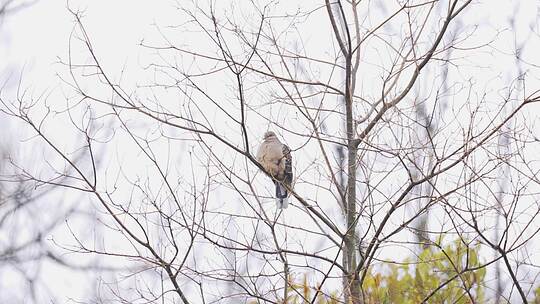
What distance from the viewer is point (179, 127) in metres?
4.09

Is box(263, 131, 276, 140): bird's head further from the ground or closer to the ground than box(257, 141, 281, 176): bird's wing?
closer to the ground

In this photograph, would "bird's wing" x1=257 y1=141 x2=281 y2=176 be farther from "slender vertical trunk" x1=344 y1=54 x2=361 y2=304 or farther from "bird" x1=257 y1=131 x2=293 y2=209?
"slender vertical trunk" x1=344 y1=54 x2=361 y2=304

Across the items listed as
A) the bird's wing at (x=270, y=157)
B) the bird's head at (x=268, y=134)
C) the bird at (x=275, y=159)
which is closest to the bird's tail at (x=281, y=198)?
the bird's head at (x=268, y=134)

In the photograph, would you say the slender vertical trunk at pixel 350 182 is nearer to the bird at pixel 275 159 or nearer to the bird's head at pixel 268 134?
the bird's head at pixel 268 134

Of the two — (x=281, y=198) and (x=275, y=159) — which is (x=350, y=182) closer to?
(x=281, y=198)

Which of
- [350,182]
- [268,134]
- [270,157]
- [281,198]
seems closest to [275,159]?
[270,157]

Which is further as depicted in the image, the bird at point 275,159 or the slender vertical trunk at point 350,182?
the bird at point 275,159

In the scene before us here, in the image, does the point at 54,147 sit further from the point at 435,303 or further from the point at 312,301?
the point at 435,303

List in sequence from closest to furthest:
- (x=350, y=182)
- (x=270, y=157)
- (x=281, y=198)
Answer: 1. (x=350, y=182)
2. (x=281, y=198)
3. (x=270, y=157)

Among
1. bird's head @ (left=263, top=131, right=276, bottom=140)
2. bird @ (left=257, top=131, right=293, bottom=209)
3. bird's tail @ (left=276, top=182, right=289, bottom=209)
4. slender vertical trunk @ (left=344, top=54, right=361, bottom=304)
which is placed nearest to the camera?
slender vertical trunk @ (left=344, top=54, right=361, bottom=304)

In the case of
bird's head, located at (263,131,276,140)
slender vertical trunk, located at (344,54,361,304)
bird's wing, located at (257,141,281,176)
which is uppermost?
bird's wing, located at (257,141,281,176)

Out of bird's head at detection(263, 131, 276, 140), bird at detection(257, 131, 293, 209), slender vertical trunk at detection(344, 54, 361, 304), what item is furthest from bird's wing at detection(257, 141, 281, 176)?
slender vertical trunk at detection(344, 54, 361, 304)

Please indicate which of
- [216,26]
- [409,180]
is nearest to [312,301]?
[409,180]

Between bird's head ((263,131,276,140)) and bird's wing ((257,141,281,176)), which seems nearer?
bird's head ((263,131,276,140))
